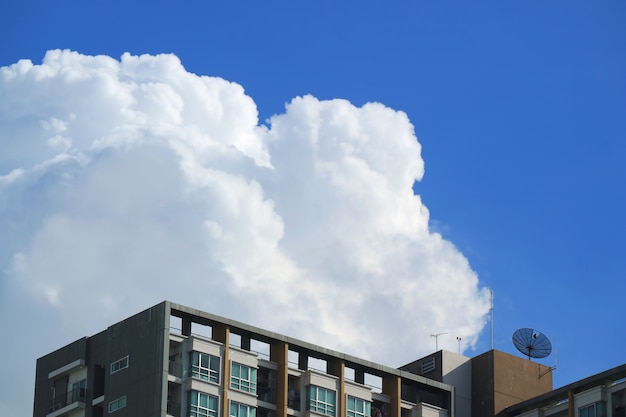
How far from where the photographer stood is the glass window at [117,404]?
139 metres

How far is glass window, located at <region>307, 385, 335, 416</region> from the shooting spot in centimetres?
14475

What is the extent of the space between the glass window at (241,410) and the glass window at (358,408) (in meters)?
10.9

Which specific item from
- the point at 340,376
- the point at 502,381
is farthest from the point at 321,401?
the point at 502,381

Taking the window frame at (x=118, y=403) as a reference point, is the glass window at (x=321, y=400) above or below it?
above

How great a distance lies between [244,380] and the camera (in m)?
142

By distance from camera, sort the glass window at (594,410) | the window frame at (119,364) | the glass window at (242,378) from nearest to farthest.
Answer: the glass window at (594,410)
the window frame at (119,364)
the glass window at (242,378)

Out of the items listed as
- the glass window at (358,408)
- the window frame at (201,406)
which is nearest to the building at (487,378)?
the glass window at (358,408)

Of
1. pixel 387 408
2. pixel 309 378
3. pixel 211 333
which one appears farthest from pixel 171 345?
pixel 387 408

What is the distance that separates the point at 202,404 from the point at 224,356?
4.95 metres

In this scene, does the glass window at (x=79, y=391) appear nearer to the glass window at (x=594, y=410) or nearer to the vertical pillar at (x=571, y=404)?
the vertical pillar at (x=571, y=404)

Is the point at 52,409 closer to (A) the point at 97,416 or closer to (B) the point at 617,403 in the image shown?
(A) the point at 97,416

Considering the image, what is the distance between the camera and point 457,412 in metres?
156

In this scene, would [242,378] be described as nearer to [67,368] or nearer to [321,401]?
[321,401]

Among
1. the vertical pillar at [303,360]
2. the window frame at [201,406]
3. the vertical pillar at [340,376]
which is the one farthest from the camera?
the vertical pillar at [303,360]
